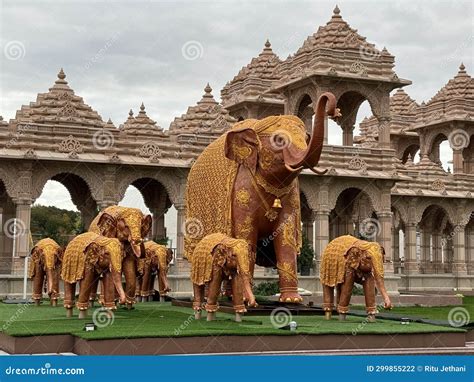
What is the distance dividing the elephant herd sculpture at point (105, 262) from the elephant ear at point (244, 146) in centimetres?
238

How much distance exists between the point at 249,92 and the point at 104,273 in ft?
65.5

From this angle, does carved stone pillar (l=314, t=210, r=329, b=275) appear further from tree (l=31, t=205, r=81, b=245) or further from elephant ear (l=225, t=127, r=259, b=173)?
tree (l=31, t=205, r=81, b=245)

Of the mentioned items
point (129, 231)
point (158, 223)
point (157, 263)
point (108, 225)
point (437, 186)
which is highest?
point (437, 186)

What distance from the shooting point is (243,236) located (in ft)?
46.1

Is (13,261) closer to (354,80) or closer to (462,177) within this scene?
(354,80)

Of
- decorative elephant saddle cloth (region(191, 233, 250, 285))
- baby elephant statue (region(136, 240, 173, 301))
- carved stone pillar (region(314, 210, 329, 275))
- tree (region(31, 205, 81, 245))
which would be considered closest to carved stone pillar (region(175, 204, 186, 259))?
carved stone pillar (region(314, 210, 329, 275))

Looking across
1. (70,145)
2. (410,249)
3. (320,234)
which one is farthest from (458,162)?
(70,145)

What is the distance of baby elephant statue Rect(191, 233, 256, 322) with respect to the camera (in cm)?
1229

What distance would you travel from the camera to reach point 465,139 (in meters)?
36.2

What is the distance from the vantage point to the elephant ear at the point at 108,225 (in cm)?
1548

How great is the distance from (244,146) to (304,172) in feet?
40.4

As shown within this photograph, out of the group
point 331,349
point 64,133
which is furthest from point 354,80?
point 331,349

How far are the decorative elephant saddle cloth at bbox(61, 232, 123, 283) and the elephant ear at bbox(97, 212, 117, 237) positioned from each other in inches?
67.7

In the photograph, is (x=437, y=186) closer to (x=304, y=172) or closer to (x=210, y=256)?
(x=304, y=172)
